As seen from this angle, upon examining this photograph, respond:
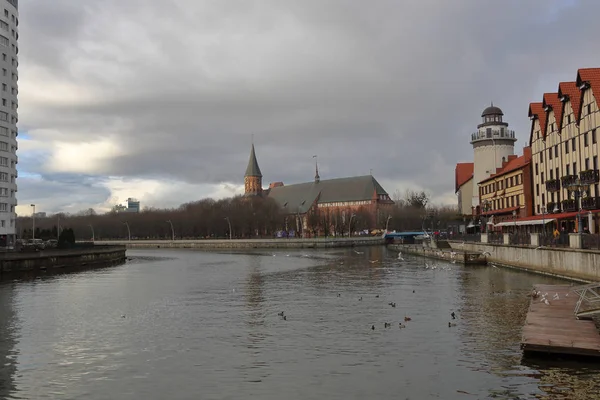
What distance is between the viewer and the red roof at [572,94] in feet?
201

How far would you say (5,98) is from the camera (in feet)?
314

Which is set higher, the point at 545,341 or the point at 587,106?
the point at 587,106

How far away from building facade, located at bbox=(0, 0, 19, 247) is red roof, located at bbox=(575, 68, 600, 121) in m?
88.1

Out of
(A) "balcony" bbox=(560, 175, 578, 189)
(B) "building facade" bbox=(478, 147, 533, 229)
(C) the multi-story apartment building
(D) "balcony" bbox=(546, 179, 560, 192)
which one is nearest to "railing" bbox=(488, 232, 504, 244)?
(B) "building facade" bbox=(478, 147, 533, 229)

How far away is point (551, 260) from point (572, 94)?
23.5m

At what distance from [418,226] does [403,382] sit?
169 metres

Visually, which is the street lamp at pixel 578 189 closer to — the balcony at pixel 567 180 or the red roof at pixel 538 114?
the balcony at pixel 567 180

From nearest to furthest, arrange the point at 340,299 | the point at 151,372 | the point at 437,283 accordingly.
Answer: the point at 151,372 → the point at 340,299 → the point at 437,283

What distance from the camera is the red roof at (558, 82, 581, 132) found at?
61312 millimetres

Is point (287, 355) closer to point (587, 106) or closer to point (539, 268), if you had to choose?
point (539, 268)

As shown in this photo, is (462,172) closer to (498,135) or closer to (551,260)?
(498,135)

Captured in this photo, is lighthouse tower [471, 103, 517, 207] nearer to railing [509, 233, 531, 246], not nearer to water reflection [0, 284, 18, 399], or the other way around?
railing [509, 233, 531, 246]

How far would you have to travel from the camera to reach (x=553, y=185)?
221ft

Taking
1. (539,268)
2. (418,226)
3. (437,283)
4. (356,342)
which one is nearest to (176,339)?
(356,342)
